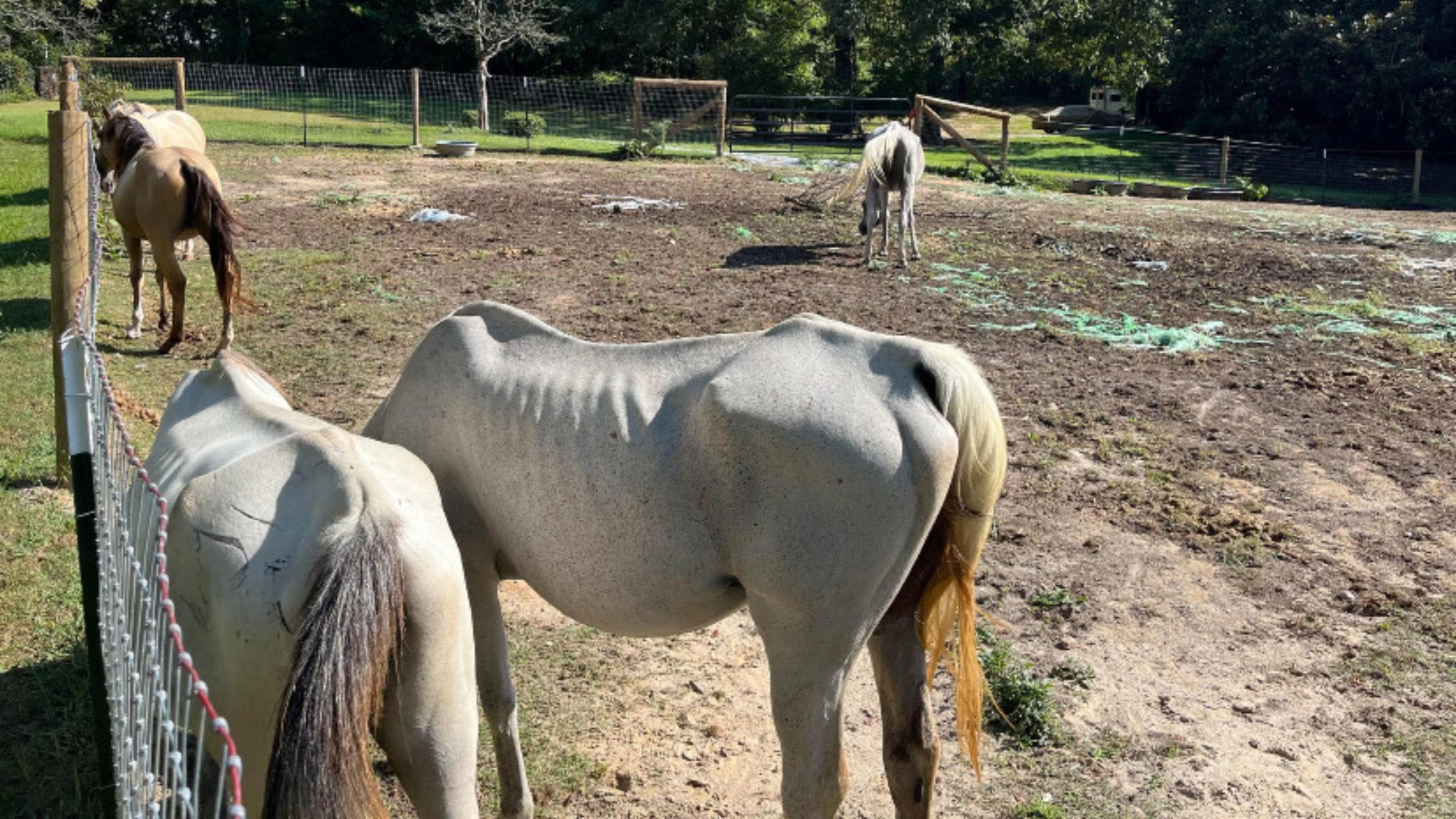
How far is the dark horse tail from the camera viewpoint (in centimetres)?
895

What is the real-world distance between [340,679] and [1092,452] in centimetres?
608

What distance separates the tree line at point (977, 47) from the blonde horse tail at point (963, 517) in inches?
1063

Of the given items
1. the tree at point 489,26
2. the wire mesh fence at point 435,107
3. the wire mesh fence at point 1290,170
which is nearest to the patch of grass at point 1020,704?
the wire mesh fence at point 435,107

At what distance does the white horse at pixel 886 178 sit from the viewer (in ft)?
43.0

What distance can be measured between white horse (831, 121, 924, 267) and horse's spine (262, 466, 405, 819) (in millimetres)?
10866

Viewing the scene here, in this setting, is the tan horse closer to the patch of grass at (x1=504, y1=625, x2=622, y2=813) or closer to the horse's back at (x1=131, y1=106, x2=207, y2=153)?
the horse's back at (x1=131, y1=106, x2=207, y2=153)

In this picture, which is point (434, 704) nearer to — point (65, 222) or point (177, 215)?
point (65, 222)

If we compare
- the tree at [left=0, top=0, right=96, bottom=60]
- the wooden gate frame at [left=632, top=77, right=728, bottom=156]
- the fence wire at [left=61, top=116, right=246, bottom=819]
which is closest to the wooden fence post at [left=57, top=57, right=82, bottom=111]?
the fence wire at [left=61, top=116, right=246, bottom=819]

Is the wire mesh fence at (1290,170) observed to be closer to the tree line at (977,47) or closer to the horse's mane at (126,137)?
the tree line at (977,47)

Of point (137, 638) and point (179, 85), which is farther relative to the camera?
point (179, 85)

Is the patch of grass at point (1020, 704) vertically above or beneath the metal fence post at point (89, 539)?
beneath

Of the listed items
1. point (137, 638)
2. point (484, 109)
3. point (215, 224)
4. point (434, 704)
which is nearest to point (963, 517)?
point (434, 704)

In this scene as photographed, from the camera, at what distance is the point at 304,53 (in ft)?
132

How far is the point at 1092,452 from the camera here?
759 cm
